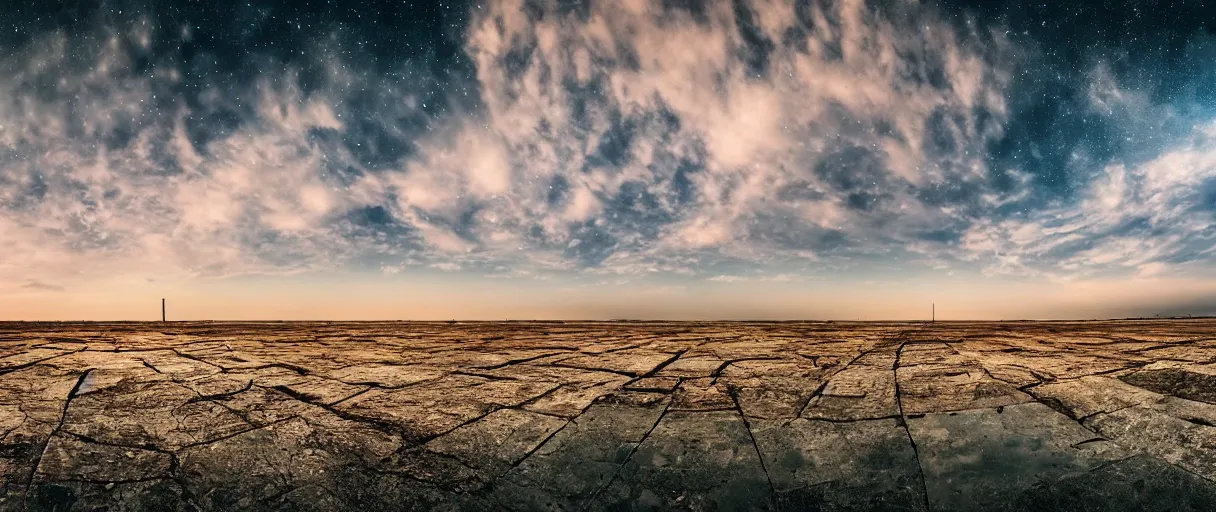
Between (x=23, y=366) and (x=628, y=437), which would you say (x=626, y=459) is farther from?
(x=23, y=366)

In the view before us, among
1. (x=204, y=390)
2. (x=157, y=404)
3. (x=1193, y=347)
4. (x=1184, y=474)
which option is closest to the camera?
(x=1184, y=474)

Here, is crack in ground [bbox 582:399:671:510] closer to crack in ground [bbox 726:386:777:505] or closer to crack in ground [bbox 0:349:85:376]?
crack in ground [bbox 726:386:777:505]

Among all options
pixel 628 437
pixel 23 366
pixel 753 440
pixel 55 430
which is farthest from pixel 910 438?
pixel 23 366

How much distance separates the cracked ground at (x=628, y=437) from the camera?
7.11ft

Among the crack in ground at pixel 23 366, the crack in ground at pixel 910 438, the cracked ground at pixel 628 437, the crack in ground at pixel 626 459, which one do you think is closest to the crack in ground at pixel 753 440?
the cracked ground at pixel 628 437

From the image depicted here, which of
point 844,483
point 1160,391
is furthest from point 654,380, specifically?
point 1160,391

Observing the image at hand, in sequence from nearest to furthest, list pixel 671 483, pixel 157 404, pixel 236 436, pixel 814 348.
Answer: pixel 671 483, pixel 236 436, pixel 157 404, pixel 814 348

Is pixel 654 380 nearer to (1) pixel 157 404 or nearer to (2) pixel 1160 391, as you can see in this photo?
(2) pixel 1160 391

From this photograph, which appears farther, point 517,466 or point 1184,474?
point 517,466

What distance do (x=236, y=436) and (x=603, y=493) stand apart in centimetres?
183

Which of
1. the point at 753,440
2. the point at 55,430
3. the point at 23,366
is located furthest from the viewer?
the point at 23,366

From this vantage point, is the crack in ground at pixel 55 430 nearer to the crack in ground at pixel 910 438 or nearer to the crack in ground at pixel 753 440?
the crack in ground at pixel 753 440

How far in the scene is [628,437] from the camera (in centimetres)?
258

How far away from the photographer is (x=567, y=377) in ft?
11.7
